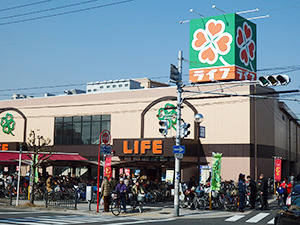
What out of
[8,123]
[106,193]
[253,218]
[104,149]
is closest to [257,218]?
[253,218]

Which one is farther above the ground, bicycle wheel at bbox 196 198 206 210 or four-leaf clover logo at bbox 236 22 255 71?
four-leaf clover logo at bbox 236 22 255 71

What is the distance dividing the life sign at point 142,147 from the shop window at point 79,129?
5.35m

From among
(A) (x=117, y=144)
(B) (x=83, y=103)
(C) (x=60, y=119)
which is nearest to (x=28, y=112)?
(C) (x=60, y=119)

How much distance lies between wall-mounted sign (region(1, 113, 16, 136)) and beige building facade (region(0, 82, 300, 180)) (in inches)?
15.5

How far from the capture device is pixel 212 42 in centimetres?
4950

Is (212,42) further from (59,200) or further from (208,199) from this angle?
(59,200)

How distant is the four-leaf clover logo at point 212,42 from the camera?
48.4m

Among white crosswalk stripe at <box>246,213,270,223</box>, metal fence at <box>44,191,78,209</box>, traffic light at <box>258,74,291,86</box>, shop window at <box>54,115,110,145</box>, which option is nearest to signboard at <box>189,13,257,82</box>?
shop window at <box>54,115,110,145</box>

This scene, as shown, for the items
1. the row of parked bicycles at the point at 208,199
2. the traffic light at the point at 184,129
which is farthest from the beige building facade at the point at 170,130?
the traffic light at the point at 184,129

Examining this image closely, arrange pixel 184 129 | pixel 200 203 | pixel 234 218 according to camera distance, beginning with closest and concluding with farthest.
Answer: pixel 234 218, pixel 184 129, pixel 200 203

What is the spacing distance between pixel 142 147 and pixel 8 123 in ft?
70.3

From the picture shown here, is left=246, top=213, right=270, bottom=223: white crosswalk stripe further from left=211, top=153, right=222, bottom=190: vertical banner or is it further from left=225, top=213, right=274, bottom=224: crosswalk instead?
left=211, top=153, right=222, bottom=190: vertical banner

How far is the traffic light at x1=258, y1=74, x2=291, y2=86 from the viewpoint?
17.7m

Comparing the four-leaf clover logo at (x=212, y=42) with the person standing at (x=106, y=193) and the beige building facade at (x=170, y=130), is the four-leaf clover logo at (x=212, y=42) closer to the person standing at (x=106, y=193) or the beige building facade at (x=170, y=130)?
the beige building facade at (x=170, y=130)
